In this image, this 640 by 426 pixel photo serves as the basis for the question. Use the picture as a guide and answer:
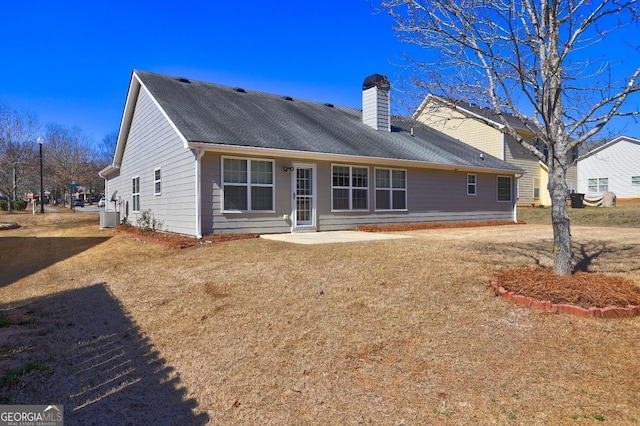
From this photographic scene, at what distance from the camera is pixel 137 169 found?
16891 mm

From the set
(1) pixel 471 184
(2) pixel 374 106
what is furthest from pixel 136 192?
(1) pixel 471 184

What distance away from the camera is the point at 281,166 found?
40.7 ft

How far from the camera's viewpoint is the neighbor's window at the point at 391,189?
14750 mm

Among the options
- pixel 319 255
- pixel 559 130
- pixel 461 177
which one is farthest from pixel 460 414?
pixel 461 177

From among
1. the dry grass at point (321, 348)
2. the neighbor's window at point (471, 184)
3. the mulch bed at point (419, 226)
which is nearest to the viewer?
the dry grass at point (321, 348)

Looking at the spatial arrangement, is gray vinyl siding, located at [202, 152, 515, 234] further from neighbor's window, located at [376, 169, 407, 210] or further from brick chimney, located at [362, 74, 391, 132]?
brick chimney, located at [362, 74, 391, 132]

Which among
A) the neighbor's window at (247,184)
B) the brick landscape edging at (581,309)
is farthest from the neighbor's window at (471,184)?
the brick landscape edging at (581,309)

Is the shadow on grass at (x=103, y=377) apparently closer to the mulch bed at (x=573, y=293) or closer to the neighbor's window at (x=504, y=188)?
the mulch bed at (x=573, y=293)

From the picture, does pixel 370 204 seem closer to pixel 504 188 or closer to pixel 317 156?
pixel 317 156

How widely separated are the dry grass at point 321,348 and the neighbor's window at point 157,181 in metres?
6.95

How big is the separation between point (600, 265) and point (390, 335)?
4835mm

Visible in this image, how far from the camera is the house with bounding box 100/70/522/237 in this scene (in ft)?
38.1

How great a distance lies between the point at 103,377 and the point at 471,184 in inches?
646

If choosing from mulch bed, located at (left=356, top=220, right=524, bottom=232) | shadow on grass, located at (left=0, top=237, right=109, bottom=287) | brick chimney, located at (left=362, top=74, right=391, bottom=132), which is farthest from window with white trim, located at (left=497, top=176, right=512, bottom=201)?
shadow on grass, located at (left=0, top=237, right=109, bottom=287)
